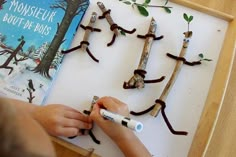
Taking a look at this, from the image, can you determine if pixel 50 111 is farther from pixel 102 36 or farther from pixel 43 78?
pixel 102 36

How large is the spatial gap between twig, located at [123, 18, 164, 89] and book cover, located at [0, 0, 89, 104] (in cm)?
15

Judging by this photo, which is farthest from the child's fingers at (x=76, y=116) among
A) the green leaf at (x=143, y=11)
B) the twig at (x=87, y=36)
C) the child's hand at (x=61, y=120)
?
the green leaf at (x=143, y=11)

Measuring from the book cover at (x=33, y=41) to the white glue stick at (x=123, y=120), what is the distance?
15 cm

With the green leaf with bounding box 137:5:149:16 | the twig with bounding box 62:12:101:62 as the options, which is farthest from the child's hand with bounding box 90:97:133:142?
the green leaf with bounding box 137:5:149:16

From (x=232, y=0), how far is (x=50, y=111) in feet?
1.49

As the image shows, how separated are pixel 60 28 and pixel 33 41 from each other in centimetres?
6

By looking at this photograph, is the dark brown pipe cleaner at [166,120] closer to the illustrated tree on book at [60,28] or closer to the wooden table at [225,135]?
the wooden table at [225,135]

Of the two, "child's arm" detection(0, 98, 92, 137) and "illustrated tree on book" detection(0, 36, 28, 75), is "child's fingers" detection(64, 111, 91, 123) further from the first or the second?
"illustrated tree on book" detection(0, 36, 28, 75)

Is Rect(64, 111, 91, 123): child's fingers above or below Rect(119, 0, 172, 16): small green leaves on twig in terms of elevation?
below

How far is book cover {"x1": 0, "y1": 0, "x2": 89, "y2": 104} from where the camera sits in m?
0.63

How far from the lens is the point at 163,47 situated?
636 millimetres

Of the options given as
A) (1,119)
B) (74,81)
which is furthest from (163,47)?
(1,119)

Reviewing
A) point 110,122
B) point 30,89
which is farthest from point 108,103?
point 30,89

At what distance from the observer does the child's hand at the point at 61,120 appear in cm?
57
